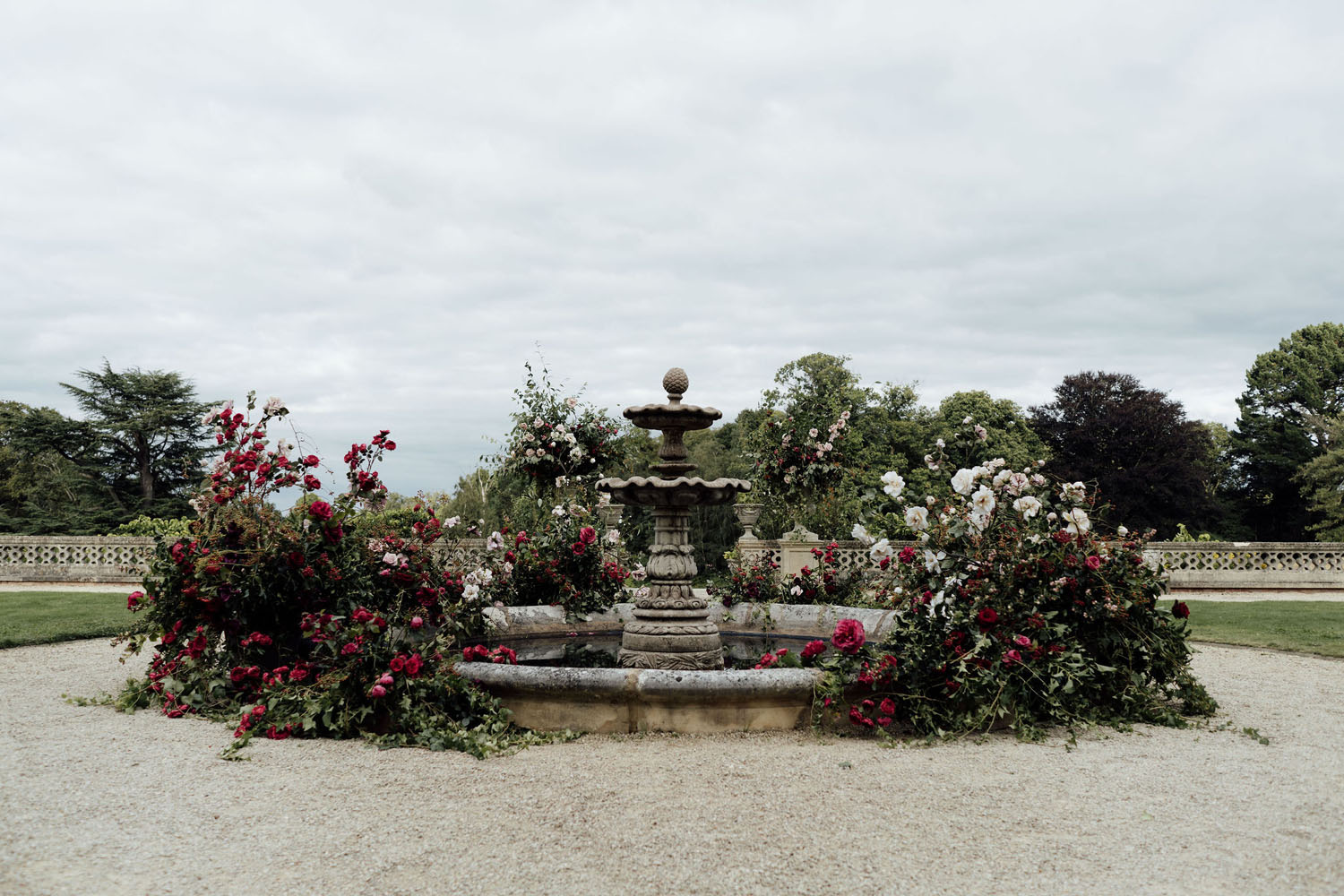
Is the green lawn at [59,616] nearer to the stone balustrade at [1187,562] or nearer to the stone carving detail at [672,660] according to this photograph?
the stone balustrade at [1187,562]

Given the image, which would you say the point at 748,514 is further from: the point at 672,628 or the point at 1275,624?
the point at 672,628

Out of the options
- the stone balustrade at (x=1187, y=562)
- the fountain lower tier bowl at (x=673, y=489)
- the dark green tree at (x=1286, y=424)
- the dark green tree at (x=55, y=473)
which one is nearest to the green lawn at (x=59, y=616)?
the stone balustrade at (x=1187, y=562)

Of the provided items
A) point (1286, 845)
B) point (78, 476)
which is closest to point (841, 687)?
point (1286, 845)

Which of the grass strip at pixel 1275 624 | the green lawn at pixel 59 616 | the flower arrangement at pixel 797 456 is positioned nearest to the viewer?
the grass strip at pixel 1275 624

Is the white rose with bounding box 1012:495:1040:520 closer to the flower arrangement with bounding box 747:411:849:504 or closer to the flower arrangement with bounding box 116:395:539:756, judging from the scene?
the flower arrangement with bounding box 116:395:539:756

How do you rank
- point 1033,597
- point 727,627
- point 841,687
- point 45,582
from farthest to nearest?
point 45,582 < point 727,627 < point 1033,597 < point 841,687

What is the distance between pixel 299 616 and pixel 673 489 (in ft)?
8.83

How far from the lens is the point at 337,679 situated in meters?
4.98

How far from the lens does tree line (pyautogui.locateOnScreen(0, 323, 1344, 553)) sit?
27.5m

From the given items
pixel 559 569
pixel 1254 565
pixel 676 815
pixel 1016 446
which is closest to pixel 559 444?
pixel 559 569

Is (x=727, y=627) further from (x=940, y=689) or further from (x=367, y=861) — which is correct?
(x=367, y=861)

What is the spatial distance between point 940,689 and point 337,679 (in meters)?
3.61

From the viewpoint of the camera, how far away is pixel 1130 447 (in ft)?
94.8

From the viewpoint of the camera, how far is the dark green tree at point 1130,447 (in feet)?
90.1
